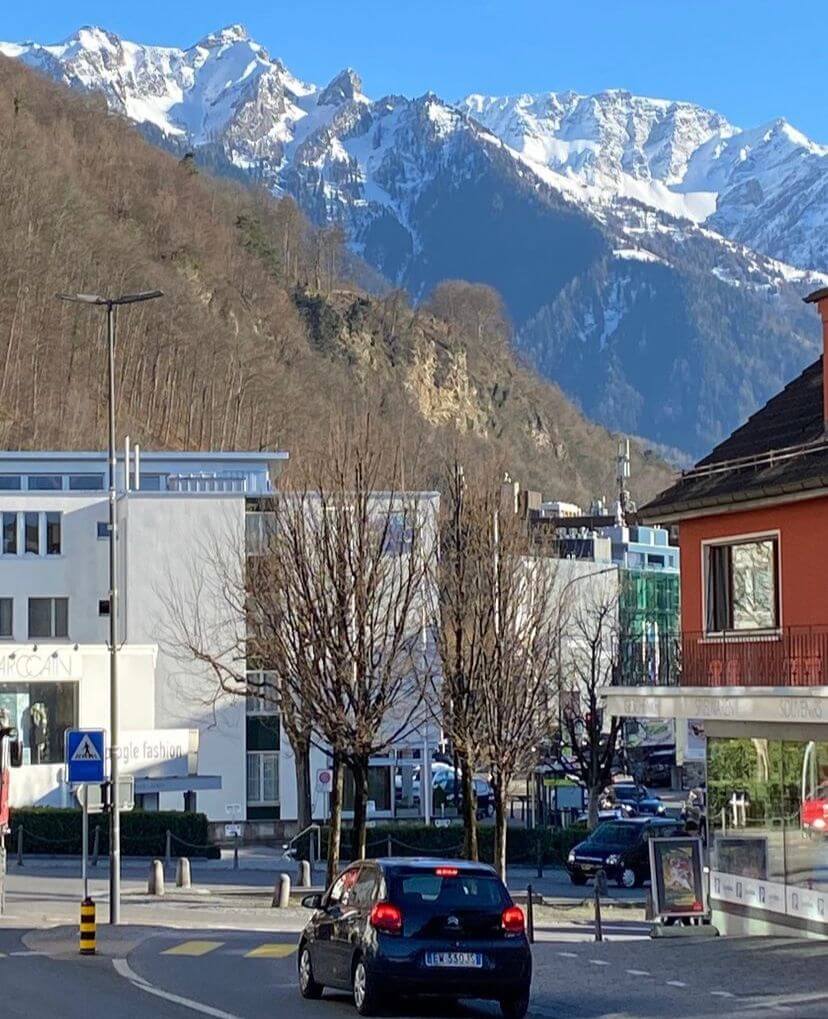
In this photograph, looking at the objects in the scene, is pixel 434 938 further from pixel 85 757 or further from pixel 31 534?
pixel 31 534

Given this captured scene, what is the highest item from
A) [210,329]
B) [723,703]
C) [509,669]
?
[210,329]

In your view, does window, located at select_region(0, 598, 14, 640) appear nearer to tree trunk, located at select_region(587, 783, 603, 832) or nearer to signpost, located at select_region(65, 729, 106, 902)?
tree trunk, located at select_region(587, 783, 603, 832)

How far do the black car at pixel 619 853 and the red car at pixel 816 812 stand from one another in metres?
18.8

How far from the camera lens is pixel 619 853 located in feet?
146

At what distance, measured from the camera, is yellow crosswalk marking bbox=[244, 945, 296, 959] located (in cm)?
2533

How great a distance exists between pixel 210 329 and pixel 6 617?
64062 mm

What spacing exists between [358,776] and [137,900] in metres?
5.67

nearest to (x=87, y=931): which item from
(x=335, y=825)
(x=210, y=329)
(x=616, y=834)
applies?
(x=335, y=825)

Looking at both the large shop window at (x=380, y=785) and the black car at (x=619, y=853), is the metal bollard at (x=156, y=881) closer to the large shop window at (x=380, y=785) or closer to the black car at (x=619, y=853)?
the black car at (x=619, y=853)

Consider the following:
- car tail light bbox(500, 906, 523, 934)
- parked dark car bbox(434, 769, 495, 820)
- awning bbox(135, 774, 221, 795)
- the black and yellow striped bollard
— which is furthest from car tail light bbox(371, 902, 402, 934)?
parked dark car bbox(434, 769, 495, 820)

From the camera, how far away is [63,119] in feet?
502

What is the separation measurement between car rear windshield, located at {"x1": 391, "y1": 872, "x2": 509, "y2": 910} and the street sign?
11789 millimetres

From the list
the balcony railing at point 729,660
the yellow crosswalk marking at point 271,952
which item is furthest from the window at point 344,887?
the balcony railing at point 729,660

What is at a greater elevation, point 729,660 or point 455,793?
point 729,660
